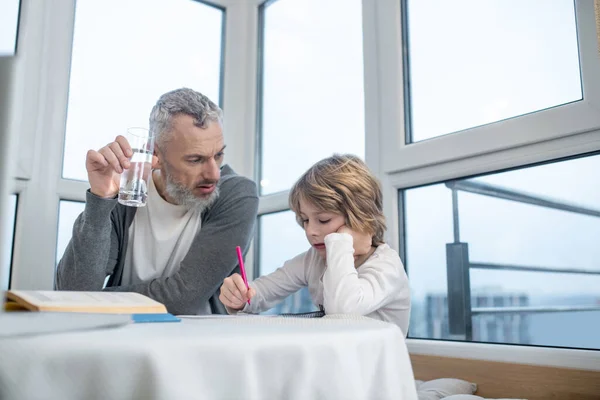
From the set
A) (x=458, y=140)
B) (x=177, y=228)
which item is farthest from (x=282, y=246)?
(x=458, y=140)

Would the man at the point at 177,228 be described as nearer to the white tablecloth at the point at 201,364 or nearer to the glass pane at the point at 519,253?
the glass pane at the point at 519,253

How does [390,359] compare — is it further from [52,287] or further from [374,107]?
[52,287]

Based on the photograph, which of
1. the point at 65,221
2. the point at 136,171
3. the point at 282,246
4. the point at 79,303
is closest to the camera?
the point at 79,303

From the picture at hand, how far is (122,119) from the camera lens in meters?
2.17

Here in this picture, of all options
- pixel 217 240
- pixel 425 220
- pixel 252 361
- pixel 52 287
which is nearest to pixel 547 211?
pixel 425 220

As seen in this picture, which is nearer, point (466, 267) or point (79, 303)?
point (79, 303)

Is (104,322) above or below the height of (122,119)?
below

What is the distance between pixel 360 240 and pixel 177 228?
20.4 inches

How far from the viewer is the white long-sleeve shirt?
1062 millimetres

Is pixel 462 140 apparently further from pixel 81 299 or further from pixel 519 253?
pixel 81 299

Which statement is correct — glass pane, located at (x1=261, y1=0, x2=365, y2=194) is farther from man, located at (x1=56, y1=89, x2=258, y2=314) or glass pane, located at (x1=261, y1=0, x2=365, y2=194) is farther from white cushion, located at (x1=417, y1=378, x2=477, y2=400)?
white cushion, located at (x1=417, y1=378, x2=477, y2=400)

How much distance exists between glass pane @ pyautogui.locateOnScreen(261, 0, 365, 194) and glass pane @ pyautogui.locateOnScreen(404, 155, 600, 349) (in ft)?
1.49

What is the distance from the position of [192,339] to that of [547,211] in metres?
1.13

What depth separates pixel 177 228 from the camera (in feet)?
4.83
